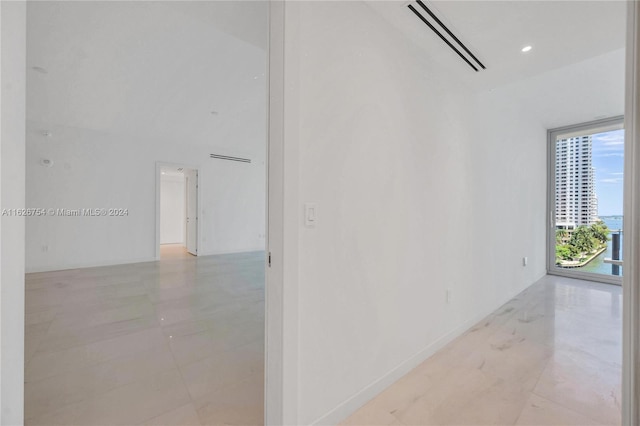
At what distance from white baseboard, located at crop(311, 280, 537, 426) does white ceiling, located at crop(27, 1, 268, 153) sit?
2500 millimetres

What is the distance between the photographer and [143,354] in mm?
2180

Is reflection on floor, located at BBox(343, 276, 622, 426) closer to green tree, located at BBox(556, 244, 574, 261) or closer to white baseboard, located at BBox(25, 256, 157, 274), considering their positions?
green tree, located at BBox(556, 244, 574, 261)

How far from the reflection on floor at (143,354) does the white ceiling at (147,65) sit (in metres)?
2.48

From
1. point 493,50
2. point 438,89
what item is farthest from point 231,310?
point 493,50

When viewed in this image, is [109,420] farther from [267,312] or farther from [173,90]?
[173,90]

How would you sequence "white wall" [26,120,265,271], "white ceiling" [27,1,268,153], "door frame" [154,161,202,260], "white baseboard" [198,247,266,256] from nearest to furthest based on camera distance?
"white ceiling" [27,1,268,153] < "white wall" [26,120,265,271] < "door frame" [154,161,202,260] < "white baseboard" [198,247,266,256]

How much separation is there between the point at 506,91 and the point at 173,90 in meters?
4.98

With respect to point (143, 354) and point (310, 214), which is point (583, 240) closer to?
point (310, 214)

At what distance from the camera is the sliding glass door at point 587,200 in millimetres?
4344

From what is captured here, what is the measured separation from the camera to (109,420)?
150cm

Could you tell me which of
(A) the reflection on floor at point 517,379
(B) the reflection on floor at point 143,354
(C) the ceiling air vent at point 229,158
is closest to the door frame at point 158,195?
(C) the ceiling air vent at point 229,158

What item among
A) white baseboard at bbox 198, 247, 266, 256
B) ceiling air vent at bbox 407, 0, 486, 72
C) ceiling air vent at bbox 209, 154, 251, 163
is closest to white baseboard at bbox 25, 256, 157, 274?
white baseboard at bbox 198, 247, 266, 256

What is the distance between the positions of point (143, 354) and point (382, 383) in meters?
1.87

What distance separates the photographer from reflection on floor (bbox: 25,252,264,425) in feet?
5.20
